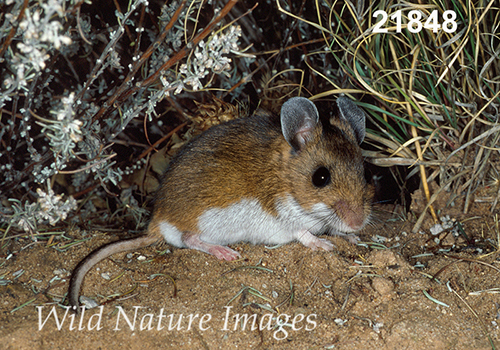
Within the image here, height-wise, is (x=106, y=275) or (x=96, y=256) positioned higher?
(x=96, y=256)

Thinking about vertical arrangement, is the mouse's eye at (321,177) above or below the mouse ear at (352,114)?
below

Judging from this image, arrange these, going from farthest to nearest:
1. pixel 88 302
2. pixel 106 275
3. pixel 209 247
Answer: pixel 209 247, pixel 106 275, pixel 88 302

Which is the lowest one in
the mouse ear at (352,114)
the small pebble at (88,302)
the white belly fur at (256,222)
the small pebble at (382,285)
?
the small pebble at (382,285)

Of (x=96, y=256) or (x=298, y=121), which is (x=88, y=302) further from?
(x=298, y=121)

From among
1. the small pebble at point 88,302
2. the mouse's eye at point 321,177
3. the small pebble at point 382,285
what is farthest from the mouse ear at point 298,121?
the small pebble at point 88,302

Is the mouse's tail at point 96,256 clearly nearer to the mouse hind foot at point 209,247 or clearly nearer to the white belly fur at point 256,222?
the mouse hind foot at point 209,247

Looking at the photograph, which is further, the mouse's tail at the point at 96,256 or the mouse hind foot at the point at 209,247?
the mouse hind foot at the point at 209,247

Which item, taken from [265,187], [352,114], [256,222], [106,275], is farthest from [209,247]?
[352,114]

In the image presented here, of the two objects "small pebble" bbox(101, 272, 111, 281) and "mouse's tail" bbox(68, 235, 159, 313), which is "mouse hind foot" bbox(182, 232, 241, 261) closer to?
"mouse's tail" bbox(68, 235, 159, 313)
